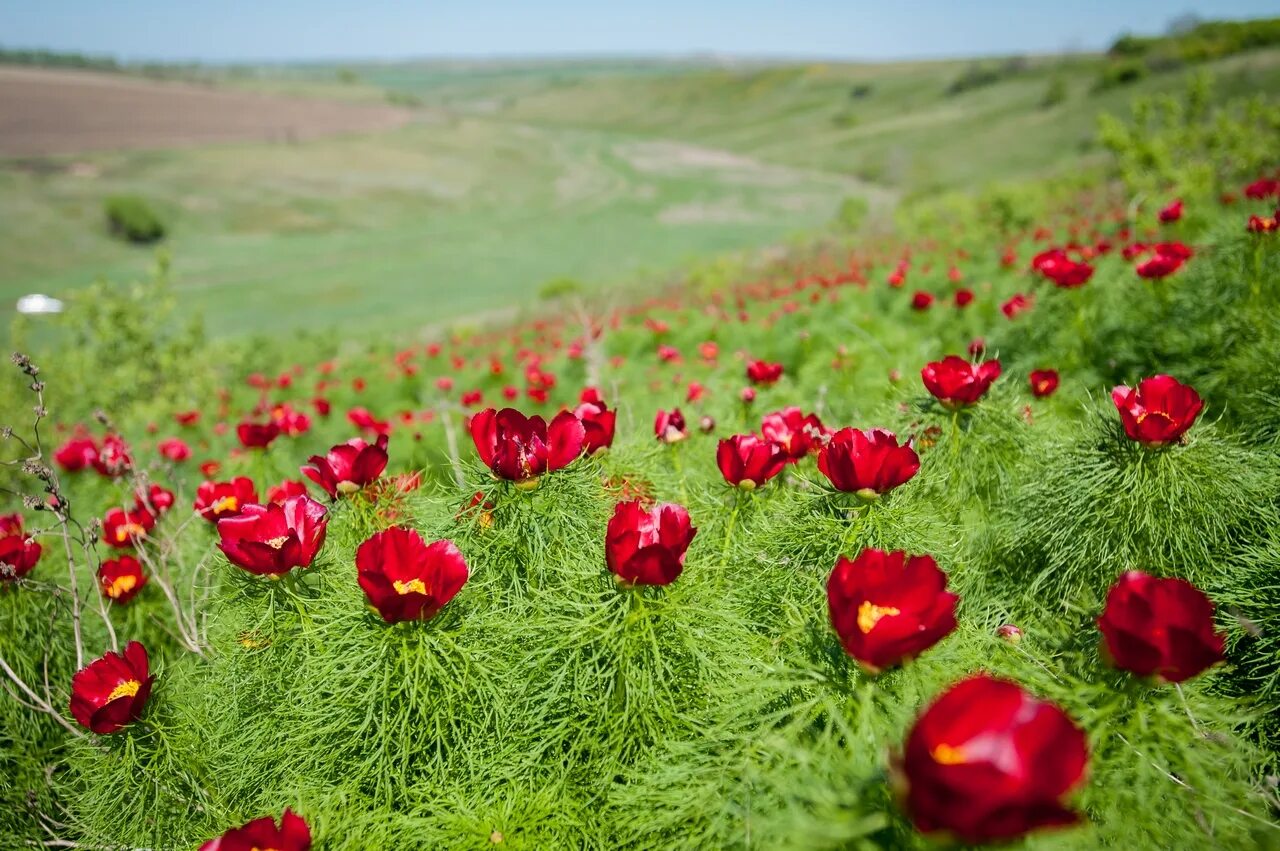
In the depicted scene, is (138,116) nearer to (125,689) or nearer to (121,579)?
(121,579)

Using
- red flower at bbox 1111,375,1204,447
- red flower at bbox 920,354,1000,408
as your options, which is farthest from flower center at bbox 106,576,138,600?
red flower at bbox 1111,375,1204,447

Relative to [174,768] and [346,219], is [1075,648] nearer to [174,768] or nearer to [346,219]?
[174,768]

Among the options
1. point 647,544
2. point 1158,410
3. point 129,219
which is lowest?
point 129,219

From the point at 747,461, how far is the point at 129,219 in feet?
160

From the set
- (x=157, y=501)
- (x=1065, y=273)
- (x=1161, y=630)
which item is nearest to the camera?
(x=1161, y=630)

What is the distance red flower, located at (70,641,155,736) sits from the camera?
167cm

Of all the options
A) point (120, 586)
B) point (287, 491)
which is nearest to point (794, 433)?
point (287, 491)

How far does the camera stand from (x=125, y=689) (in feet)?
5.86

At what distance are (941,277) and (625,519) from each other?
7.23 metres

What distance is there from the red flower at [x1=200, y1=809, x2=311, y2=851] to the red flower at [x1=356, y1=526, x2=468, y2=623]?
16.2 inches

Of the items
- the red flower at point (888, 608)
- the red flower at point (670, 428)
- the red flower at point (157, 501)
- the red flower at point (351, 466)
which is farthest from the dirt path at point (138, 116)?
the red flower at point (888, 608)

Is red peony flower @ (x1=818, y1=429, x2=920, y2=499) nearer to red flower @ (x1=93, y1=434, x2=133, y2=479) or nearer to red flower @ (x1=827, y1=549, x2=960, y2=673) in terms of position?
red flower @ (x1=827, y1=549, x2=960, y2=673)

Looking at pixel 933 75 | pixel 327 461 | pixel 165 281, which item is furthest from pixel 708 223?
pixel 933 75

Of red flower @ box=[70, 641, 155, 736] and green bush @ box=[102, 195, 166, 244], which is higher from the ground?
red flower @ box=[70, 641, 155, 736]
